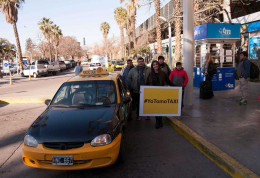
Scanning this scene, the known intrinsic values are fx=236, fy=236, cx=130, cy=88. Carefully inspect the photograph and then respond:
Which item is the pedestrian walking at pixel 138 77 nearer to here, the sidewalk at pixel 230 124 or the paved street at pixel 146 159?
the paved street at pixel 146 159

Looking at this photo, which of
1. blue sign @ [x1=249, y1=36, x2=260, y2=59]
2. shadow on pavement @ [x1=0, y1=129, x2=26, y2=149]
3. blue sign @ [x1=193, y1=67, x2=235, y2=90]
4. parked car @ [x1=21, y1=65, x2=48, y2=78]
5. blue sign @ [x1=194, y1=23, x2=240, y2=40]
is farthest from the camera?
parked car @ [x1=21, y1=65, x2=48, y2=78]

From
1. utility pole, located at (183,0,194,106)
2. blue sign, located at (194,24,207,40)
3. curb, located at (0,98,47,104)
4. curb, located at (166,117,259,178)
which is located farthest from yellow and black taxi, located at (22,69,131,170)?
blue sign, located at (194,24,207,40)

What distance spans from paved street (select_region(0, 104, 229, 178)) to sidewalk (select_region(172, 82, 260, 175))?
0.48 m

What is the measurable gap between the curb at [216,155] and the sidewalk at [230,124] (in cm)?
12

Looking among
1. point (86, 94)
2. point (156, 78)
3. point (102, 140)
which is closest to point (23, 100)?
point (86, 94)

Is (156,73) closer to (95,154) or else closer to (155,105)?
(155,105)

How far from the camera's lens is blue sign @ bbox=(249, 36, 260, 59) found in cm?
1591

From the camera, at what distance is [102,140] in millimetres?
3637

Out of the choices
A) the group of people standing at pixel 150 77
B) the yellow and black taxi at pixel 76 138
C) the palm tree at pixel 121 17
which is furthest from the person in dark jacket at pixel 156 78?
the palm tree at pixel 121 17

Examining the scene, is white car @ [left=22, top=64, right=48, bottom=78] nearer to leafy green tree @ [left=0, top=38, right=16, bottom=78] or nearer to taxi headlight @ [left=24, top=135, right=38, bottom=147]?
leafy green tree @ [left=0, top=38, right=16, bottom=78]

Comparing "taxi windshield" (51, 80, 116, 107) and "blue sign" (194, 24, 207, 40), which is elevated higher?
"blue sign" (194, 24, 207, 40)

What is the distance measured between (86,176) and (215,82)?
8.72 m

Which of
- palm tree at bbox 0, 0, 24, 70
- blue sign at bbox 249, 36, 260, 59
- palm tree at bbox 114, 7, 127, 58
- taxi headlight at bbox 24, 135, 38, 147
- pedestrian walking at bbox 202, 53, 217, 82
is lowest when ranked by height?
taxi headlight at bbox 24, 135, 38, 147

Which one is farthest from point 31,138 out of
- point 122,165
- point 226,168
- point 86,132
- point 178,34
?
point 178,34
